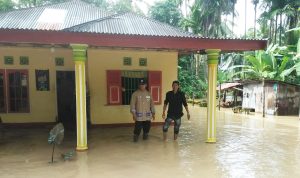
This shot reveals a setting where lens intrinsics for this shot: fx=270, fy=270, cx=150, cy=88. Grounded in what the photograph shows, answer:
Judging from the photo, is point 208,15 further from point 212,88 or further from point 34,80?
point 212,88

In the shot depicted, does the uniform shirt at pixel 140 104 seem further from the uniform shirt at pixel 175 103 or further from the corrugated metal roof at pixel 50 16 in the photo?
the corrugated metal roof at pixel 50 16

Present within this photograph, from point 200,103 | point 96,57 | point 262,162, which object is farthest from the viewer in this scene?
point 200,103

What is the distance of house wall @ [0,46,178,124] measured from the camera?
9781 mm

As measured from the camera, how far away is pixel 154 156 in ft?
20.6

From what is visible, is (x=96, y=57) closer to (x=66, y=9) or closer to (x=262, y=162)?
(x=66, y=9)

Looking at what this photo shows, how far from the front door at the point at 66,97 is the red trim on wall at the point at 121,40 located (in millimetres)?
4113

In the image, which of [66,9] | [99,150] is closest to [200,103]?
[66,9]

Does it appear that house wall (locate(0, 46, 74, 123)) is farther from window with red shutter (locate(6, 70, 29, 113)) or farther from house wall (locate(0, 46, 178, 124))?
window with red shutter (locate(6, 70, 29, 113))

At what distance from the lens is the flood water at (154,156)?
516 centimetres

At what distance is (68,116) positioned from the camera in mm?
10383

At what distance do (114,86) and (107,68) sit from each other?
71cm

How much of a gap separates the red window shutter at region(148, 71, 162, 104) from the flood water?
5.55 feet

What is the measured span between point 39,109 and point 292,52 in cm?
1590

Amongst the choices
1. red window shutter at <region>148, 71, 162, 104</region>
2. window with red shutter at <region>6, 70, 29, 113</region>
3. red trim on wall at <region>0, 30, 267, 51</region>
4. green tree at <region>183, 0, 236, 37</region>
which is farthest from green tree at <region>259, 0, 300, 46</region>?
window with red shutter at <region>6, 70, 29, 113</region>
